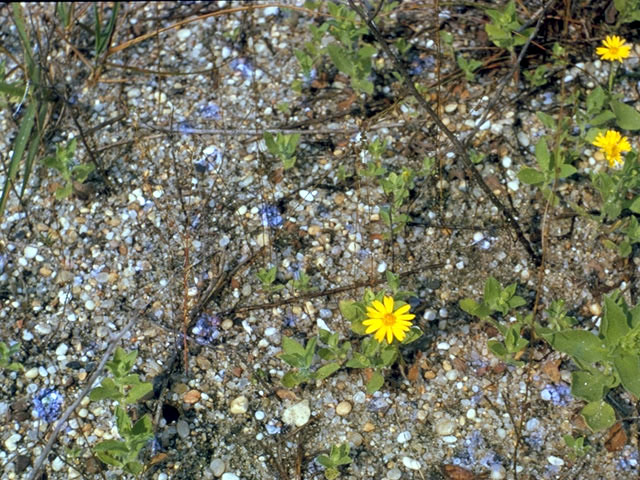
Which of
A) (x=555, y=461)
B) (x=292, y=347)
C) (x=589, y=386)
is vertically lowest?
(x=555, y=461)

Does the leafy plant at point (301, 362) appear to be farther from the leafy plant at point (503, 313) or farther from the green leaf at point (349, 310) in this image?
the leafy plant at point (503, 313)

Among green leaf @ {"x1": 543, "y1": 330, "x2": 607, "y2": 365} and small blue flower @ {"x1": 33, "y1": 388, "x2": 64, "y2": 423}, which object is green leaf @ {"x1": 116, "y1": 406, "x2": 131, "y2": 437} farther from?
green leaf @ {"x1": 543, "y1": 330, "x2": 607, "y2": 365}

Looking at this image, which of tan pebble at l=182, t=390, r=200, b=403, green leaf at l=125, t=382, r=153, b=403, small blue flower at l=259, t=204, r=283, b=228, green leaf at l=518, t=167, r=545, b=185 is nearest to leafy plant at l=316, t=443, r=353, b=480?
tan pebble at l=182, t=390, r=200, b=403

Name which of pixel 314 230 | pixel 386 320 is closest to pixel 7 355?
pixel 314 230

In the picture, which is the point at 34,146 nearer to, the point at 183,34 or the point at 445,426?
→ the point at 183,34

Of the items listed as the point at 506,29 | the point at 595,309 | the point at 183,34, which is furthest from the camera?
the point at 183,34
